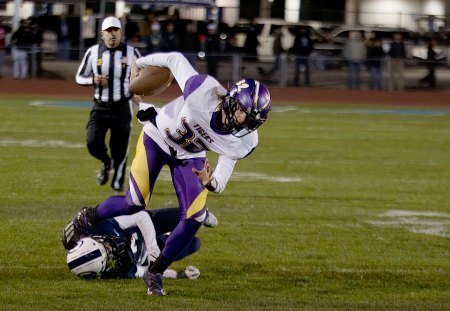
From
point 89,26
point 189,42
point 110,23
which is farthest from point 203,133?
point 89,26

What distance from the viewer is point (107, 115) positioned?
1041 cm

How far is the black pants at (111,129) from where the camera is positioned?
1039 centimetres

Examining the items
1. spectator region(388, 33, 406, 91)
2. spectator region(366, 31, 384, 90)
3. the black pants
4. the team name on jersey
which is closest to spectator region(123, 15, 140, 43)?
spectator region(366, 31, 384, 90)

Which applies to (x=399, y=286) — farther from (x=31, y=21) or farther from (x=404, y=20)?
(x=404, y=20)

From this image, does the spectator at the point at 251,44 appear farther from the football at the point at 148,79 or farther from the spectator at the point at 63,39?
the football at the point at 148,79

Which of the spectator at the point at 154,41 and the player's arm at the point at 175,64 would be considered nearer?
the player's arm at the point at 175,64

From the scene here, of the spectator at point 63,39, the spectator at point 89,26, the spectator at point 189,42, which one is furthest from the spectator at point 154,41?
the spectator at point 89,26

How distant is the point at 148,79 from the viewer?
7016 millimetres

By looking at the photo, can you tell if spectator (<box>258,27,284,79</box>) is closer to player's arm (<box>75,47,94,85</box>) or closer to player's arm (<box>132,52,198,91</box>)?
player's arm (<box>75,47,94,85</box>)

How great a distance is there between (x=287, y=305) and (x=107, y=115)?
464cm

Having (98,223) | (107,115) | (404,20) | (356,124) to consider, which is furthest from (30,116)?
(404,20)

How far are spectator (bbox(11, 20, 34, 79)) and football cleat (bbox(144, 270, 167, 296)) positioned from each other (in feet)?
60.3

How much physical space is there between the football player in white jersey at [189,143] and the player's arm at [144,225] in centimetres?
19

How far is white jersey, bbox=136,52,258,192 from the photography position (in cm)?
645
